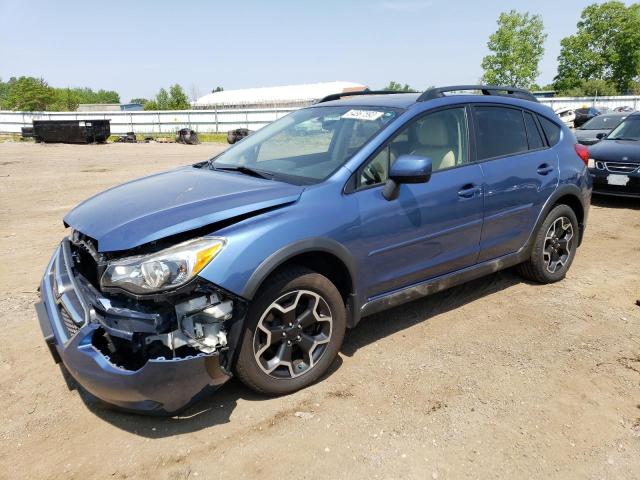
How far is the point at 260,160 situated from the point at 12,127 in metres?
49.7

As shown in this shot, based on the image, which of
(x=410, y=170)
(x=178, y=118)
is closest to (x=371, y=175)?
(x=410, y=170)

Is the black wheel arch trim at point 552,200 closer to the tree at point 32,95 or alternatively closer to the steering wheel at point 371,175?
the steering wheel at point 371,175

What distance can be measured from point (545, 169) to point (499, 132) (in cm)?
63

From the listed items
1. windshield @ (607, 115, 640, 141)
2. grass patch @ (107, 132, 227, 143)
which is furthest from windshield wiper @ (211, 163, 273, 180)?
grass patch @ (107, 132, 227, 143)

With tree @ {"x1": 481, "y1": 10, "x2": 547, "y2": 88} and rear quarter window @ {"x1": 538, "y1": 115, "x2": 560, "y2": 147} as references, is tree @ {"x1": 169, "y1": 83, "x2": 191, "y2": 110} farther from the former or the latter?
rear quarter window @ {"x1": 538, "y1": 115, "x2": 560, "y2": 147}

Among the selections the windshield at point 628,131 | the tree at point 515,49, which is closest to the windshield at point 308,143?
the windshield at point 628,131

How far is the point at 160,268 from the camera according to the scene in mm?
2549

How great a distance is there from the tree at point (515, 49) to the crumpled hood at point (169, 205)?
64.1 meters

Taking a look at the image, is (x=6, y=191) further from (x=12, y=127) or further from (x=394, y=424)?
(x=12, y=127)

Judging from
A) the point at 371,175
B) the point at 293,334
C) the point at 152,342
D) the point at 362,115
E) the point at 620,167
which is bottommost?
the point at 293,334

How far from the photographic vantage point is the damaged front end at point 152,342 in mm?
2516

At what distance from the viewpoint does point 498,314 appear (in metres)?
4.33

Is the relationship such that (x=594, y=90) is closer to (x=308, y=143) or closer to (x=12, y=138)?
(x=12, y=138)

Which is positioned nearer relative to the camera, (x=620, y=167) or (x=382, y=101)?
(x=382, y=101)
